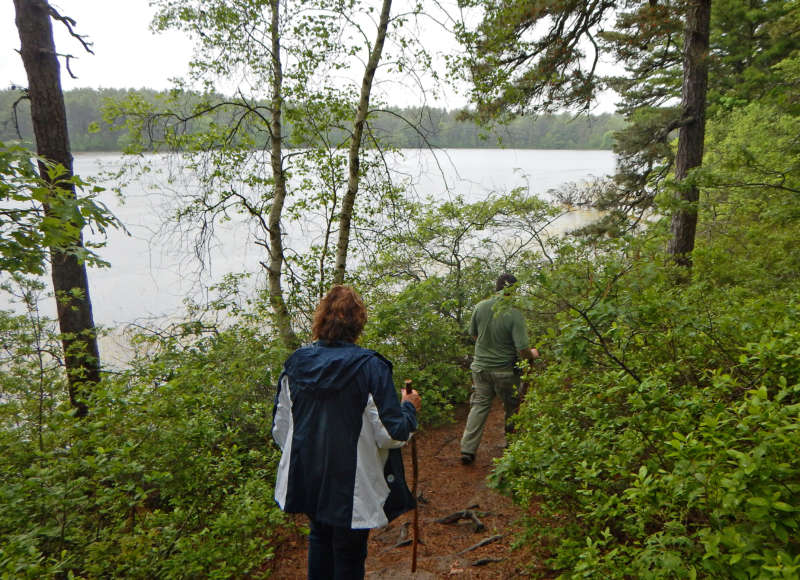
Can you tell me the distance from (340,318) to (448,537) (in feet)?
8.31

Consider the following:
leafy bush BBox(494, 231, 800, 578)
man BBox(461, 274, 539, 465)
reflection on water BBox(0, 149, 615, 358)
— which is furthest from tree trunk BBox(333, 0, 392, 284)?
leafy bush BBox(494, 231, 800, 578)

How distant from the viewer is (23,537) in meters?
2.18

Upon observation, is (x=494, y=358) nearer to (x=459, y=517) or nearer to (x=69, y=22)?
(x=459, y=517)

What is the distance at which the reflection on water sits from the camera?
7051mm

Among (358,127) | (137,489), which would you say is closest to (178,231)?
(358,127)

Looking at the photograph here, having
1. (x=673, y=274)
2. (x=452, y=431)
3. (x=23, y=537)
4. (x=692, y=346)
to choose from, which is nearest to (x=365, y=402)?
(x=23, y=537)

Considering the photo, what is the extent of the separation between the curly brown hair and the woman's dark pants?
0.95 metres

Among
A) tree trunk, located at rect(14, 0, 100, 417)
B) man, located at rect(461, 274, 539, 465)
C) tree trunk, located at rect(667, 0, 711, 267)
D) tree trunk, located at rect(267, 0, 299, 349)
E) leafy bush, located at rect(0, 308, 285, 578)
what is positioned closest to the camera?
leafy bush, located at rect(0, 308, 285, 578)

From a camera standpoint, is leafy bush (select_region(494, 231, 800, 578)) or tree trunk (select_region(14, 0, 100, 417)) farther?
tree trunk (select_region(14, 0, 100, 417))

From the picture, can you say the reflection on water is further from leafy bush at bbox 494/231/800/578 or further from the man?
leafy bush at bbox 494/231/800/578

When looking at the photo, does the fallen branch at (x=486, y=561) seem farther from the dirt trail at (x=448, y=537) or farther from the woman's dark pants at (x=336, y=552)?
the woman's dark pants at (x=336, y=552)

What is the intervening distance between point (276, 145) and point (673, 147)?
9.90 metres

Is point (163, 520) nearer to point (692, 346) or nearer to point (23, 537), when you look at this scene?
point (23, 537)

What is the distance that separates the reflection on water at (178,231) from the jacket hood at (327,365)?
443cm
